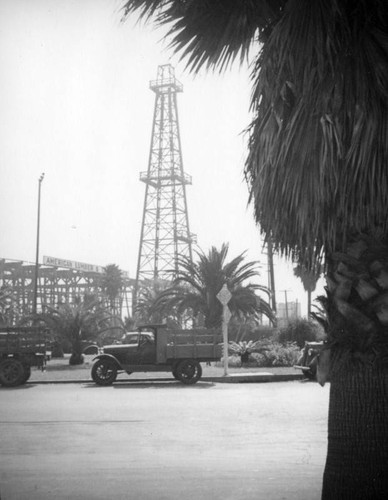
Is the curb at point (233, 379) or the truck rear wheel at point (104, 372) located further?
the curb at point (233, 379)

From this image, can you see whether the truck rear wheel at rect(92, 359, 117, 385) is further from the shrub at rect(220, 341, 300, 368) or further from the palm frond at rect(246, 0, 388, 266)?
the palm frond at rect(246, 0, 388, 266)

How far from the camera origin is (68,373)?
21.4 meters

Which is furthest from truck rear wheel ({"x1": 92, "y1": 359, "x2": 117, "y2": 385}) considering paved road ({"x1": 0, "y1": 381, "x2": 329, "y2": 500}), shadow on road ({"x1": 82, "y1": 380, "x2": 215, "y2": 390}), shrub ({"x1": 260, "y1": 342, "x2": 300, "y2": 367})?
shrub ({"x1": 260, "y1": 342, "x2": 300, "y2": 367})

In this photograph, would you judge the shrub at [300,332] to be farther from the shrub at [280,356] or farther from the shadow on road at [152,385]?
the shadow on road at [152,385]

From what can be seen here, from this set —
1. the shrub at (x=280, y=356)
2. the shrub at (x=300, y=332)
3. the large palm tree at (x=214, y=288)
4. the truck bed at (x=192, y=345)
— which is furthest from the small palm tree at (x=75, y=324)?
the truck bed at (x=192, y=345)

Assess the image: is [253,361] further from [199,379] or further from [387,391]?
[387,391]

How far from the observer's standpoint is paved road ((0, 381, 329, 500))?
18.4ft

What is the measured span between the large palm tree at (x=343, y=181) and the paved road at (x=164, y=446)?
116 centimetres

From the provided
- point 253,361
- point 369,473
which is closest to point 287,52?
point 369,473

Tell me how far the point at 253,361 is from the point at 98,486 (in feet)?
63.9

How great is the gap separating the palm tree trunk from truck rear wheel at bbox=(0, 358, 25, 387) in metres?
14.9

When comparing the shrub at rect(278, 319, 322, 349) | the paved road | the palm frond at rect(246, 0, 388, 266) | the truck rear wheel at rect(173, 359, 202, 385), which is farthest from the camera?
the shrub at rect(278, 319, 322, 349)

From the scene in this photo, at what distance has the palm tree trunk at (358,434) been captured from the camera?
170 inches

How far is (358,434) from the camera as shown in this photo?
14.4 feet
